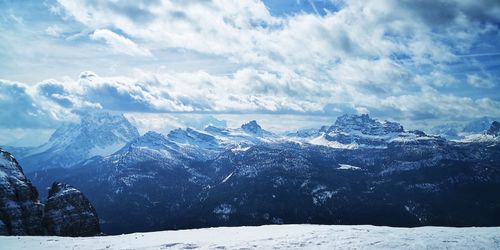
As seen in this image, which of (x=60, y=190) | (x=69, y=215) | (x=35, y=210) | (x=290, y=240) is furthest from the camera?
(x=60, y=190)

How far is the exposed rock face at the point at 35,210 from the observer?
7338cm

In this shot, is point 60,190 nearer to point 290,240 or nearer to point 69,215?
point 69,215

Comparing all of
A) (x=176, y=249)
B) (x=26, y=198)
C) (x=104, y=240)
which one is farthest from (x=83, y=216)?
(x=176, y=249)

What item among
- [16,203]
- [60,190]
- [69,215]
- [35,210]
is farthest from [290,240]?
[60,190]

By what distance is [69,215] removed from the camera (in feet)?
270

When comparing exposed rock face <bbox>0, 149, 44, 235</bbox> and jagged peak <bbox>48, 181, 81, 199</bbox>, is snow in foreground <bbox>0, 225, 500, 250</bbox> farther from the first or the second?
jagged peak <bbox>48, 181, 81, 199</bbox>

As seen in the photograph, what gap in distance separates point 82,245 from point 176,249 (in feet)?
35.2

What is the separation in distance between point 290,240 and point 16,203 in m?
61.2

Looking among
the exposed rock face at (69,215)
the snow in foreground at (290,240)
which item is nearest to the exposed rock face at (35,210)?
the exposed rock face at (69,215)

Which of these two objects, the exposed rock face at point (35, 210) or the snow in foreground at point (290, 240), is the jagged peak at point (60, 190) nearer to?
the exposed rock face at point (35, 210)

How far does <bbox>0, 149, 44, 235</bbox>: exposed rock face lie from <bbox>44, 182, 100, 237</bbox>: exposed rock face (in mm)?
1976

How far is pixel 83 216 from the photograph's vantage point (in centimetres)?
8456

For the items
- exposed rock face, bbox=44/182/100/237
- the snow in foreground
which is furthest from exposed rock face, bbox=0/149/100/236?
the snow in foreground

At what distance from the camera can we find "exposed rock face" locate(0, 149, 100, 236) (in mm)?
73375
